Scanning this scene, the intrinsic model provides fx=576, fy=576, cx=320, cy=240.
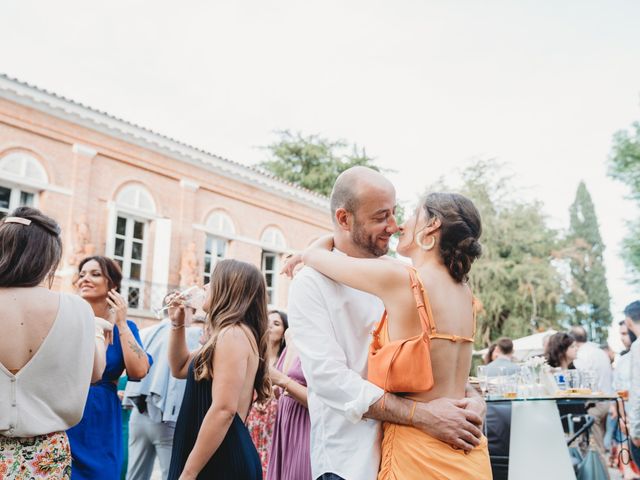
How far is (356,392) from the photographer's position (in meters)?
2.16

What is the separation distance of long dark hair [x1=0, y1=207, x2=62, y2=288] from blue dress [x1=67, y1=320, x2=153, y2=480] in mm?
1138

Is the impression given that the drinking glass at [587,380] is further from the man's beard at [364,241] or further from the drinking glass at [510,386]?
the man's beard at [364,241]

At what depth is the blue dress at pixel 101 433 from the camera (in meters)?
3.32

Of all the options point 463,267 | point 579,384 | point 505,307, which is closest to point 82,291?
point 463,267

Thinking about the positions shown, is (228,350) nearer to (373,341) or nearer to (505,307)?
(373,341)

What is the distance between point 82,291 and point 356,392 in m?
2.74

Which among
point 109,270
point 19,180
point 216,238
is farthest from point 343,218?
point 216,238

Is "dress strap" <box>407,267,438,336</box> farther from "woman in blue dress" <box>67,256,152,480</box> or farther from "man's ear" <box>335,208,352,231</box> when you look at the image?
"woman in blue dress" <box>67,256,152,480</box>

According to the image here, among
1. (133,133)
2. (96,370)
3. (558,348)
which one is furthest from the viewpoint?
(133,133)

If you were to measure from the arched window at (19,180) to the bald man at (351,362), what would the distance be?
1273cm

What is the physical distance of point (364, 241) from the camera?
8.74 ft

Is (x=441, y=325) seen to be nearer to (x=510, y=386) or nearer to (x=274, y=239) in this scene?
(x=510, y=386)

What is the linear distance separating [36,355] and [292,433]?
138cm

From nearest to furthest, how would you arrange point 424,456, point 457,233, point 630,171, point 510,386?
point 424,456, point 457,233, point 510,386, point 630,171
